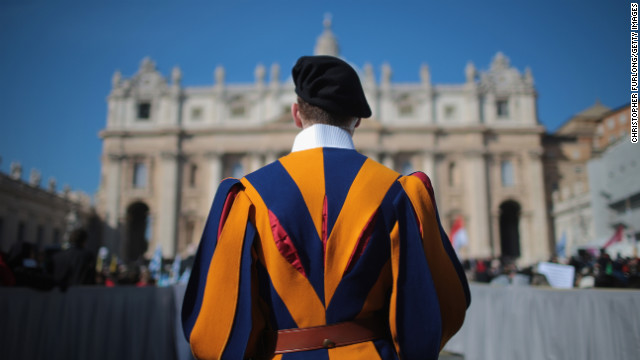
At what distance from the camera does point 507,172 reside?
3841 centimetres

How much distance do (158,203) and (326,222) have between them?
38289mm

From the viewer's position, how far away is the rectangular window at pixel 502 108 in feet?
131

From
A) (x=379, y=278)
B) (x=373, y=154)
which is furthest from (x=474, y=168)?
(x=379, y=278)

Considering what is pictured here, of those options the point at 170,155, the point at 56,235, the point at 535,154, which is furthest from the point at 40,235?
the point at 535,154

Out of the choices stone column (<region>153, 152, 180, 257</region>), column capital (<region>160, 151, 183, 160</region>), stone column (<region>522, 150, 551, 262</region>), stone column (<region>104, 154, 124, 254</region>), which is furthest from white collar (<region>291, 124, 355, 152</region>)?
stone column (<region>104, 154, 124, 254</region>)

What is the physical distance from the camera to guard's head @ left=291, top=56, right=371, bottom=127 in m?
1.93

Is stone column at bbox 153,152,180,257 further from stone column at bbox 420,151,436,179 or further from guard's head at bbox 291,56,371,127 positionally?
guard's head at bbox 291,56,371,127

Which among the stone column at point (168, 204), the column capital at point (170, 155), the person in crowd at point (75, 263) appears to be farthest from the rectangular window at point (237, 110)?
the person in crowd at point (75, 263)

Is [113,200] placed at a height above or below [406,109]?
below

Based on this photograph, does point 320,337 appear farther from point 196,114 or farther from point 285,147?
point 196,114

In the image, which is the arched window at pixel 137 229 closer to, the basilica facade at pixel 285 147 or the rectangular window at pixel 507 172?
the basilica facade at pixel 285 147

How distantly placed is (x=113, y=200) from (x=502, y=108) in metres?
33.2

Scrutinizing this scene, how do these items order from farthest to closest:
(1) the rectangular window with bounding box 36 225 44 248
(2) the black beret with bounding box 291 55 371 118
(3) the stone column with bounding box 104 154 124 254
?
(3) the stone column with bounding box 104 154 124 254 → (1) the rectangular window with bounding box 36 225 44 248 → (2) the black beret with bounding box 291 55 371 118

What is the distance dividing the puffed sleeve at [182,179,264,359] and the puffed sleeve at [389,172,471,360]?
524mm
